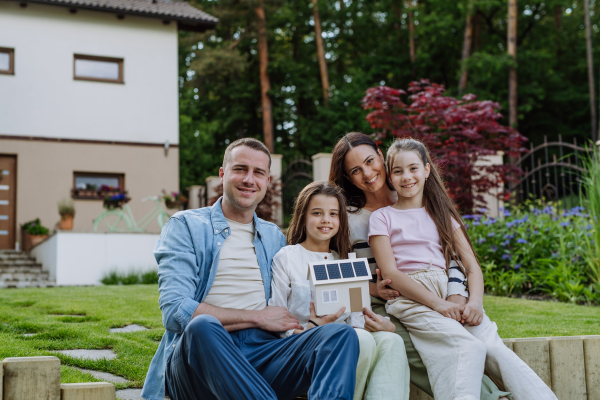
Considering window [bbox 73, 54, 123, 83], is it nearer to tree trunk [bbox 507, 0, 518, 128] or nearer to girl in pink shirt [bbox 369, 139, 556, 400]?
girl in pink shirt [bbox 369, 139, 556, 400]

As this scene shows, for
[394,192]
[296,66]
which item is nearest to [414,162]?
[394,192]

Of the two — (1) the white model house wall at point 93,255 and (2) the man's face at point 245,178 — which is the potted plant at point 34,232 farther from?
(2) the man's face at point 245,178

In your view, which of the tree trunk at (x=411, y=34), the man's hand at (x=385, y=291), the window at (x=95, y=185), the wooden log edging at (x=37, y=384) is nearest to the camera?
the wooden log edging at (x=37, y=384)

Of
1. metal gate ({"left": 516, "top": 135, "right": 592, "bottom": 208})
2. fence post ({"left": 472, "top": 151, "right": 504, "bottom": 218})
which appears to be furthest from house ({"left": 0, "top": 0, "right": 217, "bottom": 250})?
metal gate ({"left": 516, "top": 135, "right": 592, "bottom": 208})

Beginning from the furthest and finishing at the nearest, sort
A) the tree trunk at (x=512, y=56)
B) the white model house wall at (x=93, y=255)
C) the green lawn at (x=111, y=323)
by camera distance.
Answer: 1. the tree trunk at (x=512, y=56)
2. the white model house wall at (x=93, y=255)
3. the green lawn at (x=111, y=323)

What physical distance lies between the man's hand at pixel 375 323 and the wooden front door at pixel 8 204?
11.6m

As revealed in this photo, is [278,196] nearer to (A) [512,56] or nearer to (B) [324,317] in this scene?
(B) [324,317]

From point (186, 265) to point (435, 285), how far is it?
117 cm

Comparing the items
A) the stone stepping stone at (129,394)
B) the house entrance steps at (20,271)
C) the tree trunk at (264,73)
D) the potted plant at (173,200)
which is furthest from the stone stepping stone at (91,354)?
the tree trunk at (264,73)

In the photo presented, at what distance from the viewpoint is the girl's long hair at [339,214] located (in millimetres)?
2889

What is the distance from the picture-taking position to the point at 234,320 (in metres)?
2.40

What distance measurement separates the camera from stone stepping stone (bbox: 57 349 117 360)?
341 cm

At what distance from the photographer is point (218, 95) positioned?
22875 mm

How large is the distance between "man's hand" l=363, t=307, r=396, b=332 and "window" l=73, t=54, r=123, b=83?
38.9 feet
